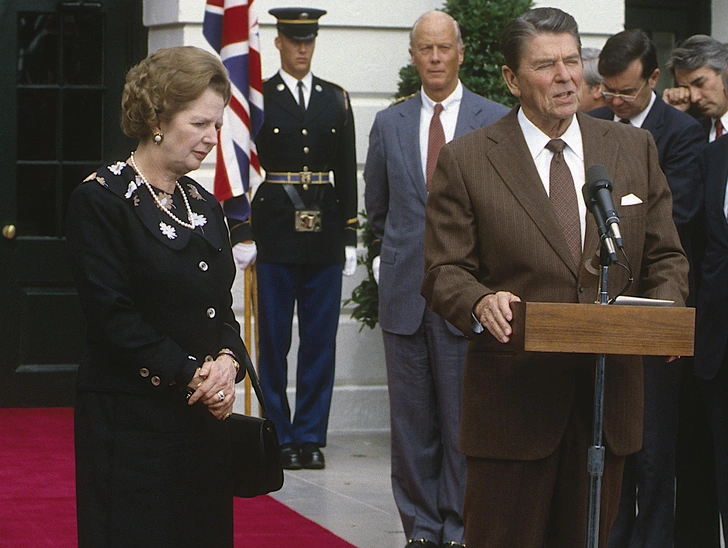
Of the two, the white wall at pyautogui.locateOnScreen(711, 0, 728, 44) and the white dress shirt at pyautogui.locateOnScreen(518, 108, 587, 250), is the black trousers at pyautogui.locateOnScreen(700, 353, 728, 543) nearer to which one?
the white dress shirt at pyautogui.locateOnScreen(518, 108, 587, 250)

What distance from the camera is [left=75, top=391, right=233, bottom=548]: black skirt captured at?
3.39 meters

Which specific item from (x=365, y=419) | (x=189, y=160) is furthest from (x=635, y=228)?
(x=365, y=419)

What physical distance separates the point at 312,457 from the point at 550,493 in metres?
3.94

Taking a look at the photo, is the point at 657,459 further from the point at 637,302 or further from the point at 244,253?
the point at 244,253

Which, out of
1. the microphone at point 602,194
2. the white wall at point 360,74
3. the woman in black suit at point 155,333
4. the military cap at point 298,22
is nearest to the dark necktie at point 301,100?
the military cap at point 298,22

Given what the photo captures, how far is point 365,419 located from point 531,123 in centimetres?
509

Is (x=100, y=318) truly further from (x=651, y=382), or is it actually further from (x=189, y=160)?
(x=651, y=382)

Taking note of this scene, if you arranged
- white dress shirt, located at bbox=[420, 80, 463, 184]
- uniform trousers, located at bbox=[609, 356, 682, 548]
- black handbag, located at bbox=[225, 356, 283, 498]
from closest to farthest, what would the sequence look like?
black handbag, located at bbox=[225, 356, 283, 498], uniform trousers, located at bbox=[609, 356, 682, 548], white dress shirt, located at bbox=[420, 80, 463, 184]

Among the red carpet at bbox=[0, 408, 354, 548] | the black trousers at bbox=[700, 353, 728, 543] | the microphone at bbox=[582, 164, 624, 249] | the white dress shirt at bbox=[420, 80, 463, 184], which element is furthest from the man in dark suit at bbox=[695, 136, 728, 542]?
the microphone at bbox=[582, 164, 624, 249]

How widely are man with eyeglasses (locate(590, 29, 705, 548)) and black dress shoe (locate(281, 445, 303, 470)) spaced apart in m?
2.50

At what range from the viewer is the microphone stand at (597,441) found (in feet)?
10.5

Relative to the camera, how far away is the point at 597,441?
3287 millimetres

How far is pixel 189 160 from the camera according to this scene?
3525mm

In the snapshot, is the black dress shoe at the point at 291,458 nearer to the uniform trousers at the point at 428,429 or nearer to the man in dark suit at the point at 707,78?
the uniform trousers at the point at 428,429
